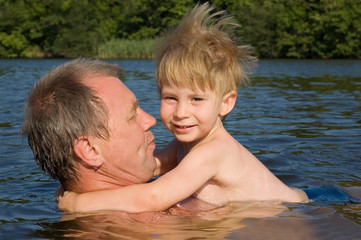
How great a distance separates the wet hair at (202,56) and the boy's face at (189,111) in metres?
0.04

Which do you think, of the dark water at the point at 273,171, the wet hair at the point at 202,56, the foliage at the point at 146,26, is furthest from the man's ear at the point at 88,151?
the foliage at the point at 146,26

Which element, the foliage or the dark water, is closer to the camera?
the dark water

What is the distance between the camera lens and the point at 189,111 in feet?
10.9

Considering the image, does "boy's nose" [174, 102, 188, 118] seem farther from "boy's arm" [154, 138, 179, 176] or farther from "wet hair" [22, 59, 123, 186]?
"boy's arm" [154, 138, 179, 176]

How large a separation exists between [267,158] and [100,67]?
2924 millimetres

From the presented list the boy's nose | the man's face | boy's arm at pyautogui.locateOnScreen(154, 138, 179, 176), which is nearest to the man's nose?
the man's face

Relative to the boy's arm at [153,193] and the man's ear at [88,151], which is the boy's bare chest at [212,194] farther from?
the man's ear at [88,151]

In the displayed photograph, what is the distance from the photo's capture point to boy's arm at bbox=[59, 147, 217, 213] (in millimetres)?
3074

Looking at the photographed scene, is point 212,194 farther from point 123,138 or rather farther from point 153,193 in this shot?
point 123,138

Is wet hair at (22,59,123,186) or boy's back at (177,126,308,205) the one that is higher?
wet hair at (22,59,123,186)

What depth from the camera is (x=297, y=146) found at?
21.6ft

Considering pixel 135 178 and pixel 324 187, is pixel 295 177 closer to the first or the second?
pixel 324 187

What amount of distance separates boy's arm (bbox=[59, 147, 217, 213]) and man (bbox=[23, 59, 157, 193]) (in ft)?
0.52

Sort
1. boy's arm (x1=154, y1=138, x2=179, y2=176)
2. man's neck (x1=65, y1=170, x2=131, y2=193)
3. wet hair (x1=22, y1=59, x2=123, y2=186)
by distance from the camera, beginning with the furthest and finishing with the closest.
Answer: boy's arm (x1=154, y1=138, x2=179, y2=176)
man's neck (x1=65, y1=170, x2=131, y2=193)
wet hair (x1=22, y1=59, x2=123, y2=186)
